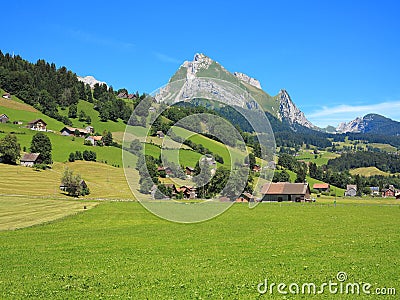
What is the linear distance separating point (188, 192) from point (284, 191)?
26756 millimetres

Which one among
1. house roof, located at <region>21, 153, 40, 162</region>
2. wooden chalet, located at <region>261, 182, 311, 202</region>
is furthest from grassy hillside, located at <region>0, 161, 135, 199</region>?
wooden chalet, located at <region>261, 182, 311, 202</region>

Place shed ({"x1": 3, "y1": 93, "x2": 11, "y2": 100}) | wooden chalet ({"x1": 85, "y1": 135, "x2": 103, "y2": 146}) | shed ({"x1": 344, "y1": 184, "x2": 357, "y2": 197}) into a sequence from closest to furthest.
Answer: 1. wooden chalet ({"x1": 85, "y1": 135, "x2": 103, "y2": 146})
2. shed ({"x1": 344, "y1": 184, "x2": 357, "y2": 197})
3. shed ({"x1": 3, "y1": 93, "x2": 11, "y2": 100})

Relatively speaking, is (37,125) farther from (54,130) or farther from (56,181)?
(56,181)

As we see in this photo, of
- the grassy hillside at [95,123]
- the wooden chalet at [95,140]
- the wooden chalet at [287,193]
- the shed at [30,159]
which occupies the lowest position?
the wooden chalet at [287,193]

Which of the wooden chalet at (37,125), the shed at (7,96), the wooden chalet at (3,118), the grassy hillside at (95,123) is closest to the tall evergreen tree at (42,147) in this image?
the wooden chalet at (37,125)

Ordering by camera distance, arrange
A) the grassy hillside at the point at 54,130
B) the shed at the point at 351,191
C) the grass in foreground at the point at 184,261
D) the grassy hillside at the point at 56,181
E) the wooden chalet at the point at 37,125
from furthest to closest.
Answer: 1. the shed at the point at 351,191
2. the wooden chalet at the point at 37,125
3. the grassy hillside at the point at 54,130
4. the grassy hillside at the point at 56,181
5. the grass in foreground at the point at 184,261

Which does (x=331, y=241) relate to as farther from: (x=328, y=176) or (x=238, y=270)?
(x=328, y=176)

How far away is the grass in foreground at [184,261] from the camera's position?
1658cm

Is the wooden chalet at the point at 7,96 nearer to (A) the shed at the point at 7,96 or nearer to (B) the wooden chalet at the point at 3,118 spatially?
(A) the shed at the point at 7,96

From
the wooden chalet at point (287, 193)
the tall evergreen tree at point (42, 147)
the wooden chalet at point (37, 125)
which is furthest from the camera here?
the wooden chalet at point (37, 125)

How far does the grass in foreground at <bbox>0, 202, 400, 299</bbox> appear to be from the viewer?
653 inches

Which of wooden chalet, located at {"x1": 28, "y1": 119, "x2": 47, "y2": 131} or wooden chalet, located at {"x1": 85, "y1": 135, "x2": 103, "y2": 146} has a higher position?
wooden chalet, located at {"x1": 28, "y1": 119, "x2": 47, "y2": 131}

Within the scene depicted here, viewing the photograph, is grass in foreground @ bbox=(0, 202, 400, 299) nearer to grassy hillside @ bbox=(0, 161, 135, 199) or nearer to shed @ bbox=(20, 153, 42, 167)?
grassy hillside @ bbox=(0, 161, 135, 199)

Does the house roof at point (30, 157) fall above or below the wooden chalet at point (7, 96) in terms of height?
below
